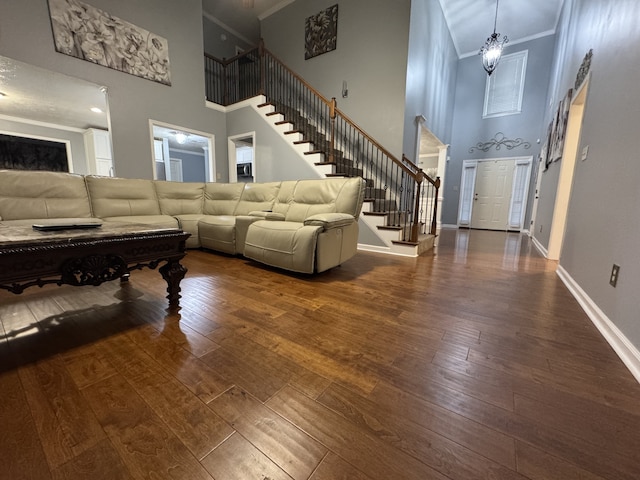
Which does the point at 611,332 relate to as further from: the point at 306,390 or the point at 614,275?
the point at 306,390

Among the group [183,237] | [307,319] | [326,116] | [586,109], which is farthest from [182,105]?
[586,109]

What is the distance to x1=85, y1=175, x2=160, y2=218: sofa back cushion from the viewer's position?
3076 millimetres

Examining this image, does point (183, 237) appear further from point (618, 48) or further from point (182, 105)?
point (182, 105)

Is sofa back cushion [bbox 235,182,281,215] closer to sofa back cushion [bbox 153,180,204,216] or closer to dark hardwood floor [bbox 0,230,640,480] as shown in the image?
sofa back cushion [bbox 153,180,204,216]

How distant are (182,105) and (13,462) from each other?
17.8 ft

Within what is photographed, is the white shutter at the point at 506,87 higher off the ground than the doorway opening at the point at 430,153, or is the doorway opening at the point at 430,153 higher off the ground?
the white shutter at the point at 506,87

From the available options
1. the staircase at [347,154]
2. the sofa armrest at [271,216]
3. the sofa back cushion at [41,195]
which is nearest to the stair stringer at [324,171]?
the staircase at [347,154]

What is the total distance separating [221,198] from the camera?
400cm

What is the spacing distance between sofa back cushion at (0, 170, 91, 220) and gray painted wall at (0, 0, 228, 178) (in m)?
1.35

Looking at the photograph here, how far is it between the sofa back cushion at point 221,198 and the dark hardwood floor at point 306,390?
7.12ft

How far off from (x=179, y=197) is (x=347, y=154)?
2.97 m

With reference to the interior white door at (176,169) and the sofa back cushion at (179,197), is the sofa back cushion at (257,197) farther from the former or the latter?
the interior white door at (176,169)

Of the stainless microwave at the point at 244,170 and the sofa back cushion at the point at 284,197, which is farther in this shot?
the stainless microwave at the point at 244,170

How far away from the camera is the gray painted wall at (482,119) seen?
6.23 meters
